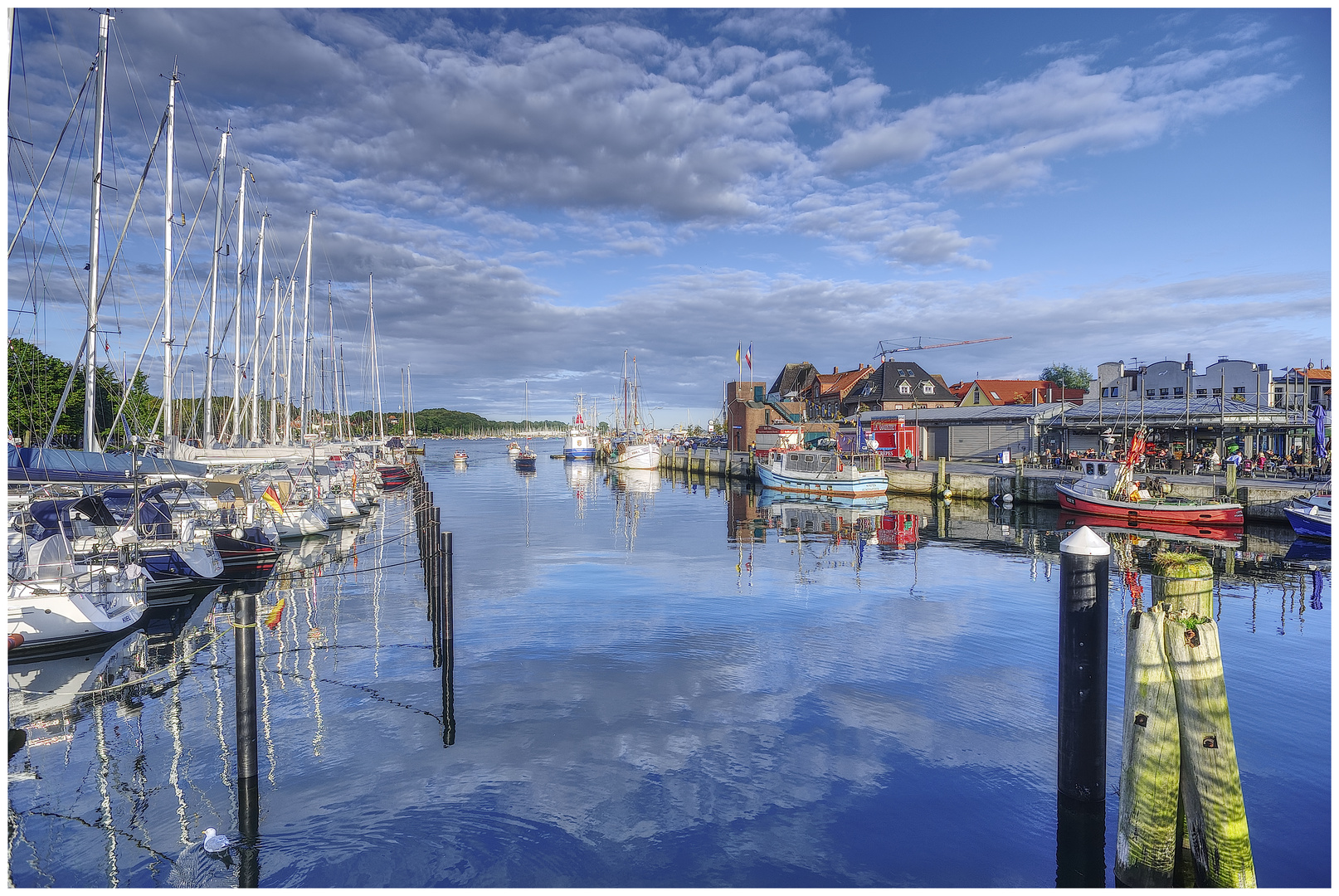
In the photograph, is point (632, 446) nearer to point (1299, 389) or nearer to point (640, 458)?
point (640, 458)

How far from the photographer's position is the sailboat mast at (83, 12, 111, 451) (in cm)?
1972

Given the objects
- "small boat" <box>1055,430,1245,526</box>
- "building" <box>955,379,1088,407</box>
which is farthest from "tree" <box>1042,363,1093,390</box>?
"small boat" <box>1055,430,1245,526</box>

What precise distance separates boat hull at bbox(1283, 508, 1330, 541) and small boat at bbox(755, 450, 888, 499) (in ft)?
68.0

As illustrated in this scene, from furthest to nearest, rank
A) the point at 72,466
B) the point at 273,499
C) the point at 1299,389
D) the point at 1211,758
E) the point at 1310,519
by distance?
the point at 1299,389
the point at 273,499
the point at 1310,519
the point at 72,466
the point at 1211,758

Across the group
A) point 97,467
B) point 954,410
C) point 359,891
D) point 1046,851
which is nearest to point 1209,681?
point 1046,851

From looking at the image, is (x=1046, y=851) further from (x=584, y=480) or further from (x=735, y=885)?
(x=584, y=480)

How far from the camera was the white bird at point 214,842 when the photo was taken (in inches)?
322

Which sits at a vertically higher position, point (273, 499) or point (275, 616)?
point (273, 499)

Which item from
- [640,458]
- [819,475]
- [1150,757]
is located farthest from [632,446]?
[1150,757]

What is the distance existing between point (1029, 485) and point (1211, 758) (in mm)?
42023

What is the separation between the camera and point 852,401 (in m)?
86.7

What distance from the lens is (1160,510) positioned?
34312 millimetres

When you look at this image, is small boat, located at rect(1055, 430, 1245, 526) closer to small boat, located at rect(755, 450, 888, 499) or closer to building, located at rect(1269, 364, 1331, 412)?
small boat, located at rect(755, 450, 888, 499)

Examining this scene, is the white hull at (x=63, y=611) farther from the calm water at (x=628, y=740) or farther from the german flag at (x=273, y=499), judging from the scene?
the german flag at (x=273, y=499)
